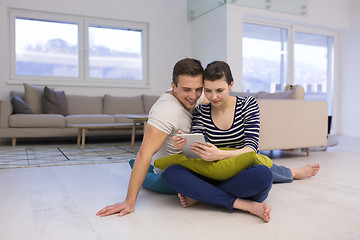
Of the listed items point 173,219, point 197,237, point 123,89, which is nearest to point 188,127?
point 173,219

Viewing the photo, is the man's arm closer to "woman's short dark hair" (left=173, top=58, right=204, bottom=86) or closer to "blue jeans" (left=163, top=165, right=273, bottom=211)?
"blue jeans" (left=163, top=165, right=273, bottom=211)

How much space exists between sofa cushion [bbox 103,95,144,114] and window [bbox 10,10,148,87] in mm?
469

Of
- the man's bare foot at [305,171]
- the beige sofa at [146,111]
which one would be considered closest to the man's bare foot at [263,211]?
the man's bare foot at [305,171]

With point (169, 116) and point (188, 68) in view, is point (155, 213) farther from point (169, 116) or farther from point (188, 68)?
point (188, 68)

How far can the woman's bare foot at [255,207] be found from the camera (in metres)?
1.55

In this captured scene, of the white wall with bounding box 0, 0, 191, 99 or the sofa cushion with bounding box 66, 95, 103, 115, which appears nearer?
the sofa cushion with bounding box 66, 95, 103, 115

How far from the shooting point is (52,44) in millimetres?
5973

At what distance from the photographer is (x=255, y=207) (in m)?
1.62

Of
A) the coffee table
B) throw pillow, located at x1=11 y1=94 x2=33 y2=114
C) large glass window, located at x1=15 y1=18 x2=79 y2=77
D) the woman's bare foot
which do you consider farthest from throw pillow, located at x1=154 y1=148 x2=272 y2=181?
large glass window, located at x1=15 y1=18 x2=79 y2=77

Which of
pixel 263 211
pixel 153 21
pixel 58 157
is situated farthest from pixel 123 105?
pixel 263 211

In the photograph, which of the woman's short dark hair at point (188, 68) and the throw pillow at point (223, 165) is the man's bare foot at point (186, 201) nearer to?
the throw pillow at point (223, 165)

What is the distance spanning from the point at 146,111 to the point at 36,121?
6.21 ft

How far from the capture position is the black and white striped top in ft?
5.83

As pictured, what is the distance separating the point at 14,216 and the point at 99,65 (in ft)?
16.2
